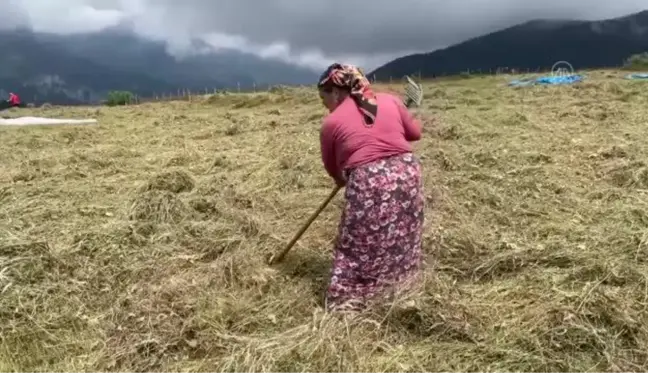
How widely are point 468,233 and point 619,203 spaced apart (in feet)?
3.99

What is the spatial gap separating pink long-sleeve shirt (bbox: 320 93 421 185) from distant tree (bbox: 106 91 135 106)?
20.9 m

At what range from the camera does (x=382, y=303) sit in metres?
3.02

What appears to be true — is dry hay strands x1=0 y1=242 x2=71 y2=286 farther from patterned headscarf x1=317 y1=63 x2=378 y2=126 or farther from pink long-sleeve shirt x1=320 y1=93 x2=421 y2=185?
patterned headscarf x1=317 y1=63 x2=378 y2=126

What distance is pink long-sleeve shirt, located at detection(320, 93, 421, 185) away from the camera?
306 cm

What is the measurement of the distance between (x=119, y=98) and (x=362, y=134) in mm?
21429

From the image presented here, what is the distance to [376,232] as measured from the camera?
3043 mm

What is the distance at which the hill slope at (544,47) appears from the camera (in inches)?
1662

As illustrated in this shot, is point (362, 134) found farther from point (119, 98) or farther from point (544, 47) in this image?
point (544, 47)

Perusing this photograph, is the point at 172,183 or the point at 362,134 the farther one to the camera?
the point at 172,183

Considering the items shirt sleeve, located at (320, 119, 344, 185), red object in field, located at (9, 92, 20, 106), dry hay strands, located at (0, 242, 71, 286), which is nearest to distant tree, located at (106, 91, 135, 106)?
red object in field, located at (9, 92, 20, 106)

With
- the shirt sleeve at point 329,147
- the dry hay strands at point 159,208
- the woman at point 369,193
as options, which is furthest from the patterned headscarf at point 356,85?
the dry hay strands at point 159,208

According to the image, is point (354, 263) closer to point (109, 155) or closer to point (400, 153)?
point (400, 153)

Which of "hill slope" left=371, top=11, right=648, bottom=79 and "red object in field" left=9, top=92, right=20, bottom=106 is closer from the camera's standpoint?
"red object in field" left=9, top=92, right=20, bottom=106

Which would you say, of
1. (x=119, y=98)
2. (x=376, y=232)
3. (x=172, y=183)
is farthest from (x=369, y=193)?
(x=119, y=98)
